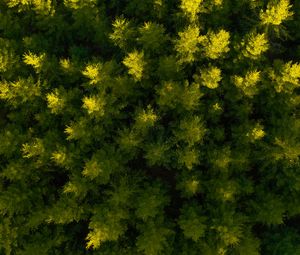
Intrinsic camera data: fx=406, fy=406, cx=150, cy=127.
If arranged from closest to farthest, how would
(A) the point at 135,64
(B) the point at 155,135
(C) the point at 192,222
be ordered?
(C) the point at 192,222
(A) the point at 135,64
(B) the point at 155,135

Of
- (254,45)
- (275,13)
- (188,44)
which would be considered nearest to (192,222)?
(188,44)

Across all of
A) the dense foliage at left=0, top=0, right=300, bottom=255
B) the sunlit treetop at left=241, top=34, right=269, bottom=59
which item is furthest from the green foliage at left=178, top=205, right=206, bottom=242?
the sunlit treetop at left=241, top=34, right=269, bottom=59

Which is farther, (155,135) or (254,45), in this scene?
(155,135)

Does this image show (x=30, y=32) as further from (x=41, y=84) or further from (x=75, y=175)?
(x=75, y=175)

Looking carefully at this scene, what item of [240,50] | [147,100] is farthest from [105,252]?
[240,50]


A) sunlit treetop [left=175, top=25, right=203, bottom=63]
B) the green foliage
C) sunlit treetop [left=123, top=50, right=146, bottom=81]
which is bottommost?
the green foliage

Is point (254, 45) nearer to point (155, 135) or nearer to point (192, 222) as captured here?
point (155, 135)

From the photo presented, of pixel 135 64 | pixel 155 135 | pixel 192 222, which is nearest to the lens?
pixel 192 222

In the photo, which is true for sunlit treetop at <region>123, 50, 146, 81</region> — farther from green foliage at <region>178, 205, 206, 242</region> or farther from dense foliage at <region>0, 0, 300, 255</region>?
green foliage at <region>178, 205, 206, 242</region>

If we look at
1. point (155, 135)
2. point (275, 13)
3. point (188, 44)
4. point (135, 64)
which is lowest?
point (155, 135)
